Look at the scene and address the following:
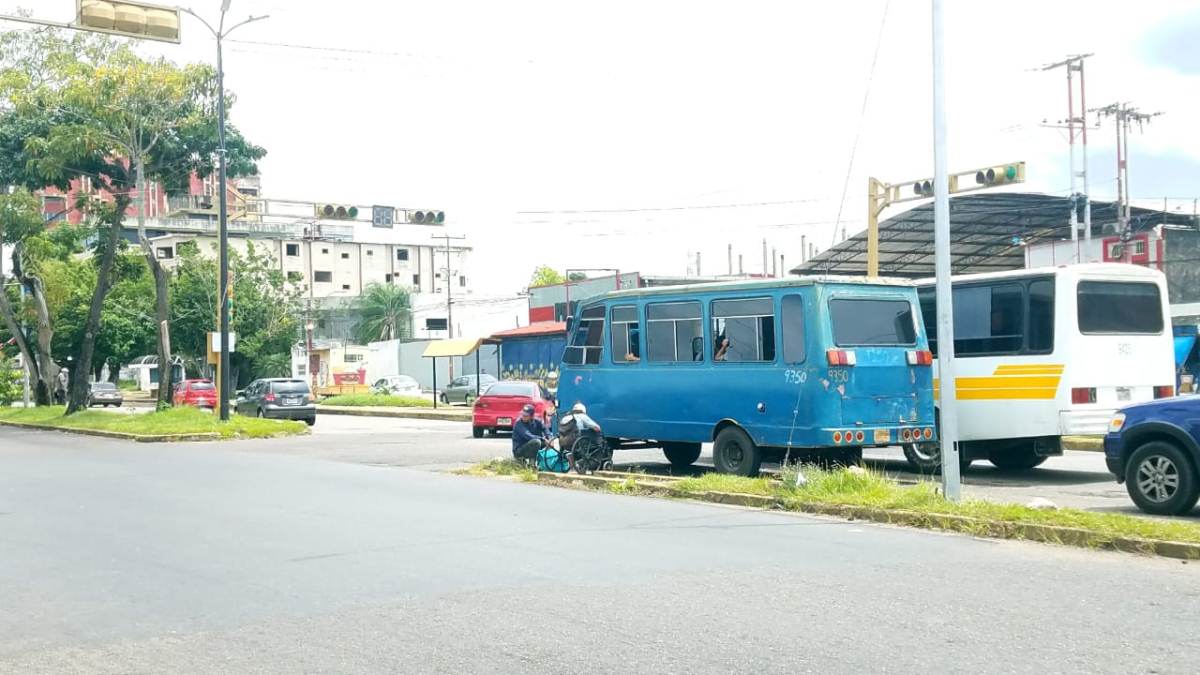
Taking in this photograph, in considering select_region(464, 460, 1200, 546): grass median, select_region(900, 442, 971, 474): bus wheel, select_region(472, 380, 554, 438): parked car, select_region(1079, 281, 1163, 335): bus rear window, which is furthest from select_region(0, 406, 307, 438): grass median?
select_region(1079, 281, 1163, 335): bus rear window

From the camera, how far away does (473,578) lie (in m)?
9.21

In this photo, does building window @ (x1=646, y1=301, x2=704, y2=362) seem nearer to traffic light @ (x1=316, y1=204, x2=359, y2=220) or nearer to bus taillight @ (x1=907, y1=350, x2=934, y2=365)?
bus taillight @ (x1=907, y1=350, x2=934, y2=365)

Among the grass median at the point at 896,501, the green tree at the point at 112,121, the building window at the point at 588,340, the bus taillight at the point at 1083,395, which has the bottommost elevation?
the grass median at the point at 896,501

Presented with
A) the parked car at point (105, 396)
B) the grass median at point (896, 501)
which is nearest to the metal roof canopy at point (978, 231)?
the grass median at point (896, 501)

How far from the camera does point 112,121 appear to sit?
109ft

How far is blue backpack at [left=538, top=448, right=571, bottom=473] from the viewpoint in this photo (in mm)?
17453

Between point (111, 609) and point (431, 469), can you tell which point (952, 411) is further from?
point (431, 469)

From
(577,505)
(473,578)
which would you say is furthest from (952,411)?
(473,578)

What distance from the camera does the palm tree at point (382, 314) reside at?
279ft

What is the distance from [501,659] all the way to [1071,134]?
154ft

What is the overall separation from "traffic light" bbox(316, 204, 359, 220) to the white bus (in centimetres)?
1547

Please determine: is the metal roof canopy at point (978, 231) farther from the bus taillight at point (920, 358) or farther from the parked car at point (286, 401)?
the bus taillight at point (920, 358)

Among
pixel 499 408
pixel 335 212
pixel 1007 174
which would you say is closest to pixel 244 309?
pixel 499 408

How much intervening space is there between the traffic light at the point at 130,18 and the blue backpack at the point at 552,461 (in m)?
7.85
